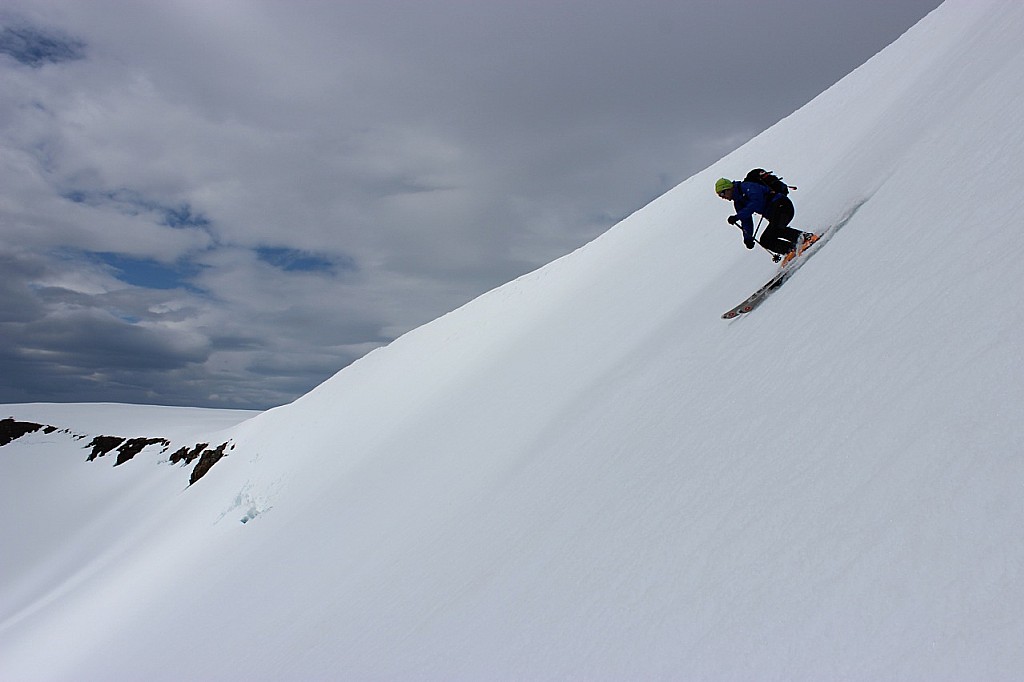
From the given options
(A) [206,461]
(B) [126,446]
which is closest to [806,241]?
(A) [206,461]

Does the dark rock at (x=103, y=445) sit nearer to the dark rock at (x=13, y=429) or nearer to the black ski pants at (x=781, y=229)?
the dark rock at (x=13, y=429)

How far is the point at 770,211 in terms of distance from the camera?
6.91 metres

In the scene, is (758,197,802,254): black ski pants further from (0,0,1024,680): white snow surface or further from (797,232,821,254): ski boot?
(0,0,1024,680): white snow surface

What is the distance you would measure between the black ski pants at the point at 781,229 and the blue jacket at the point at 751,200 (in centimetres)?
8

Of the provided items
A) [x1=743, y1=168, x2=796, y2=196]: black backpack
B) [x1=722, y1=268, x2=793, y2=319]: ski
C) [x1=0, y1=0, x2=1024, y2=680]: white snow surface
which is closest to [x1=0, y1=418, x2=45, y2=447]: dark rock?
[x1=0, y1=0, x2=1024, y2=680]: white snow surface

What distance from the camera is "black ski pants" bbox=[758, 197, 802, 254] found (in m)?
6.86

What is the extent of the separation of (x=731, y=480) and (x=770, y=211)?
15.1 ft

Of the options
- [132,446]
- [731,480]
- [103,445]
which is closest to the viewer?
[731,480]

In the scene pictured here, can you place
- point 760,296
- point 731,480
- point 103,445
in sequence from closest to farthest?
point 731,480
point 760,296
point 103,445

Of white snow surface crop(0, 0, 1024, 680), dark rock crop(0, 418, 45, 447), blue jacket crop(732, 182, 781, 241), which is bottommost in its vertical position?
white snow surface crop(0, 0, 1024, 680)

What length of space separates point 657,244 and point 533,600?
40.0 feet

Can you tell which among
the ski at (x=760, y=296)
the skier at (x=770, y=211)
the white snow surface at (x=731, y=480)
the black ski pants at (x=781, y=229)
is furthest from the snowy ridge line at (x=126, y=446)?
the black ski pants at (x=781, y=229)

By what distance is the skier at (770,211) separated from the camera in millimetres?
6848

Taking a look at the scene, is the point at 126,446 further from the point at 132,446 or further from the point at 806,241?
the point at 806,241
